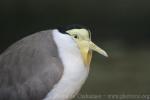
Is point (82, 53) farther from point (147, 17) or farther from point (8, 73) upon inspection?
point (147, 17)

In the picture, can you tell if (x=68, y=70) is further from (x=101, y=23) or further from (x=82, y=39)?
(x=101, y=23)

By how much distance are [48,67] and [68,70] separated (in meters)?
0.05

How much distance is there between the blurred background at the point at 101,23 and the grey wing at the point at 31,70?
64.9 inches

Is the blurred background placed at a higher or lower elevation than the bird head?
lower

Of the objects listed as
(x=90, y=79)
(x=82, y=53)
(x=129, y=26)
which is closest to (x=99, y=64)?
(x=90, y=79)

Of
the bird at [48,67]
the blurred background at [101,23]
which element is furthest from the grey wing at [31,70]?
the blurred background at [101,23]

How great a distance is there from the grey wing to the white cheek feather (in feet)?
0.04

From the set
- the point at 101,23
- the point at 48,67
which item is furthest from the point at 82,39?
the point at 101,23

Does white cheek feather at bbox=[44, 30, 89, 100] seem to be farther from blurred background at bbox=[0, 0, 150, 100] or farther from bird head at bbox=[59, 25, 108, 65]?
blurred background at bbox=[0, 0, 150, 100]

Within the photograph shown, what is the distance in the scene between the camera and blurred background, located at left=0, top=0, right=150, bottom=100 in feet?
9.89

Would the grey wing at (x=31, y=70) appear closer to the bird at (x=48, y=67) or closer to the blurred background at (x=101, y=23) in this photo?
the bird at (x=48, y=67)

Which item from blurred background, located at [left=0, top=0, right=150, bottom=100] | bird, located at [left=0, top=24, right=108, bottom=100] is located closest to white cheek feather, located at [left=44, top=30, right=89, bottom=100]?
bird, located at [left=0, top=24, right=108, bottom=100]

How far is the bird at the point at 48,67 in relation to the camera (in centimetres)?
127

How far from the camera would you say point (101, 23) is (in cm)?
314
